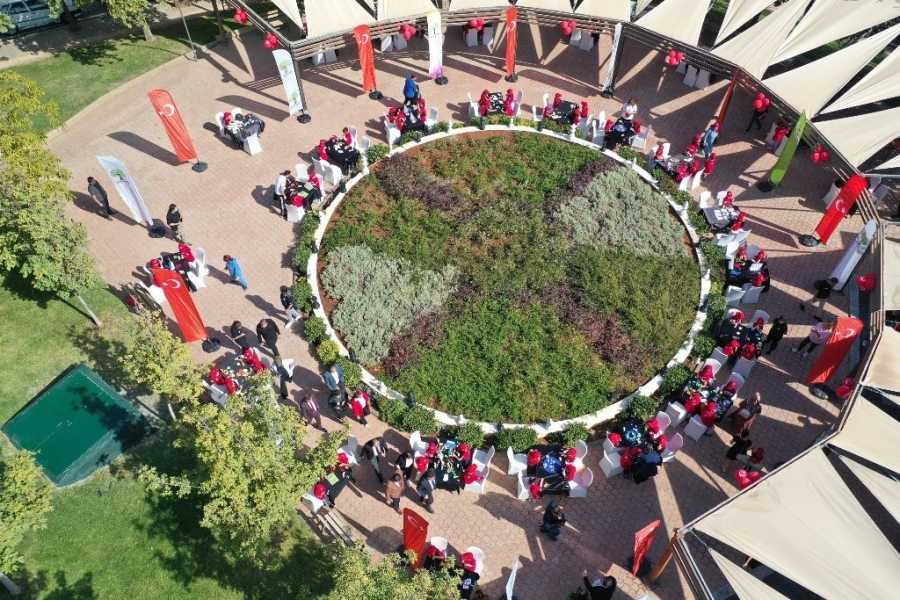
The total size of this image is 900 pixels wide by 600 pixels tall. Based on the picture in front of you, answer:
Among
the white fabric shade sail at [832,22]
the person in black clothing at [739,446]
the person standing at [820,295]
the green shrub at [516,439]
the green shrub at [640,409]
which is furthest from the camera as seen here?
the white fabric shade sail at [832,22]

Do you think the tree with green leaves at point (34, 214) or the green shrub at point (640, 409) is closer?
the green shrub at point (640, 409)

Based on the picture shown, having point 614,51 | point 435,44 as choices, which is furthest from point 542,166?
point 435,44

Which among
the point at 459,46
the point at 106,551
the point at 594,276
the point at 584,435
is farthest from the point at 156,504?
the point at 459,46

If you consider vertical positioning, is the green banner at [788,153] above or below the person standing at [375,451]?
above

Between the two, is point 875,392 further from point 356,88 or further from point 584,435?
point 356,88

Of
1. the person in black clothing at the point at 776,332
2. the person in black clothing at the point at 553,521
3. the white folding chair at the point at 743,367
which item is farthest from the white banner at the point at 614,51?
the person in black clothing at the point at 553,521

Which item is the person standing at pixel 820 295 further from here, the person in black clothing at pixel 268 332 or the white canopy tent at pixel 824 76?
the person in black clothing at pixel 268 332

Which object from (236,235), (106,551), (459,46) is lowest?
(106,551)

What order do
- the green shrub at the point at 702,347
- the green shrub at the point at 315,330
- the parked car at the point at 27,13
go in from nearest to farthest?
the green shrub at the point at 702,347
the green shrub at the point at 315,330
the parked car at the point at 27,13
